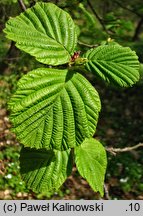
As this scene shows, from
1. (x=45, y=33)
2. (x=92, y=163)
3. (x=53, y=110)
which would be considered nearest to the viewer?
(x=53, y=110)

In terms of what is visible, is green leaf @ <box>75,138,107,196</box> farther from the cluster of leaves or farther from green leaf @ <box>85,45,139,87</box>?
green leaf @ <box>85,45,139,87</box>

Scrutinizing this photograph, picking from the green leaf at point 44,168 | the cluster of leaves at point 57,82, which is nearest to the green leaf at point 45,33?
the cluster of leaves at point 57,82

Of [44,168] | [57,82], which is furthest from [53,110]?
[44,168]

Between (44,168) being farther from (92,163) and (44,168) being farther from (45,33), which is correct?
(45,33)

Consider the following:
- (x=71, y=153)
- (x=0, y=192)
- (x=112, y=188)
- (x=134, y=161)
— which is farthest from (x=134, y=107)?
(x=71, y=153)

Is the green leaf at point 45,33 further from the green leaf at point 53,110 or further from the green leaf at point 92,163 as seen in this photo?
the green leaf at point 92,163

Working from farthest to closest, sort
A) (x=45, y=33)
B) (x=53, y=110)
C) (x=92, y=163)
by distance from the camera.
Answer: (x=92, y=163) → (x=45, y=33) → (x=53, y=110)
